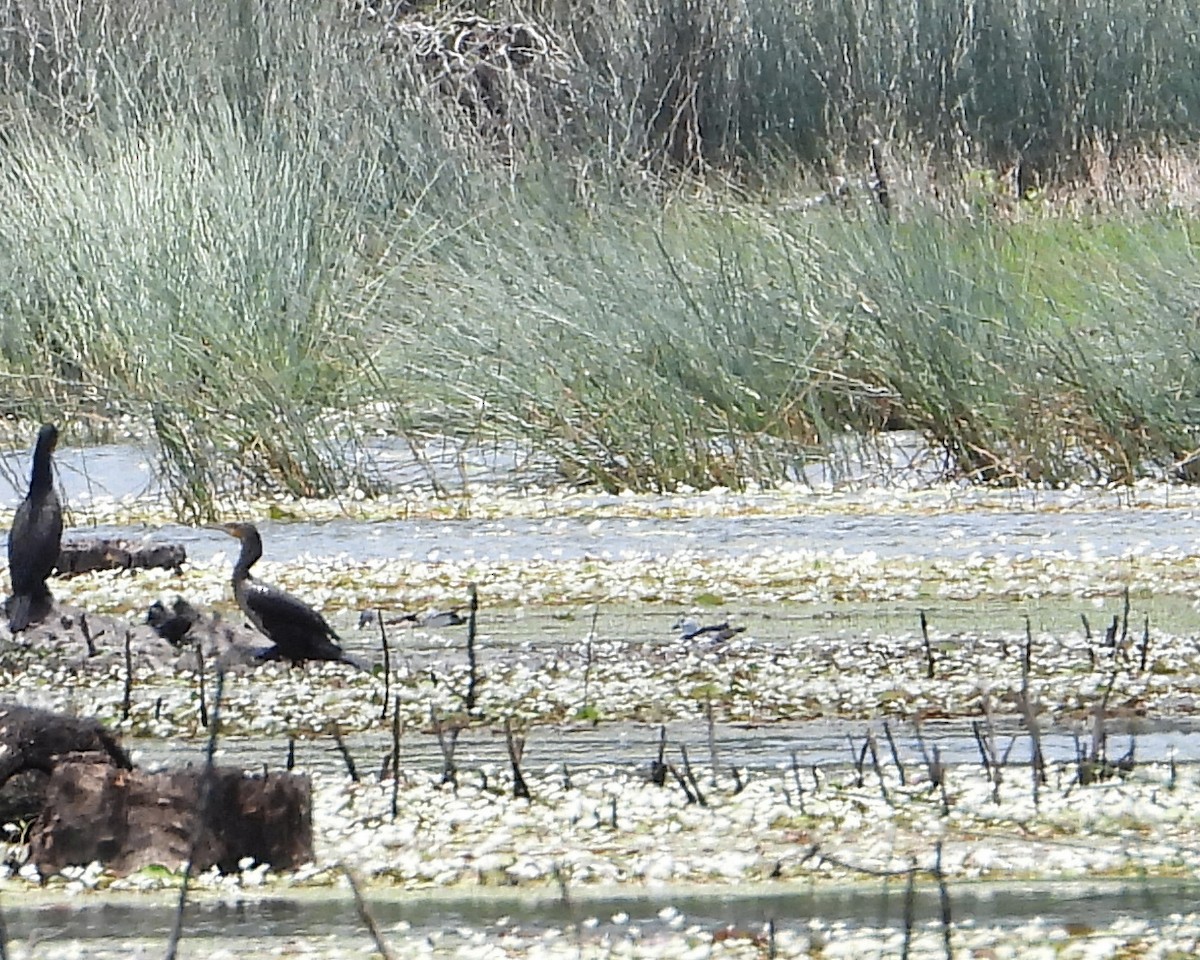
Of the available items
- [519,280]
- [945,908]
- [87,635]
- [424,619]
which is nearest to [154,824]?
[945,908]

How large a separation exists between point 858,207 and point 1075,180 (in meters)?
5.66

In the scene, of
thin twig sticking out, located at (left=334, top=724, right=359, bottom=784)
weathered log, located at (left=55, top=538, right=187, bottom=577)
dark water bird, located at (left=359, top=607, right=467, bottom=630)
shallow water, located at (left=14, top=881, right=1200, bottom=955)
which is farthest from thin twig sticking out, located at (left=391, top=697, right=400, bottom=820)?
weathered log, located at (left=55, top=538, right=187, bottom=577)

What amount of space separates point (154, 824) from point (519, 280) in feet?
21.3

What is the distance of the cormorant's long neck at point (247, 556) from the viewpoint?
5.06 m

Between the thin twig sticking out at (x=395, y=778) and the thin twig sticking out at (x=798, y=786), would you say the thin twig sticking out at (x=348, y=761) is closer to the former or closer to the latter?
the thin twig sticking out at (x=395, y=778)

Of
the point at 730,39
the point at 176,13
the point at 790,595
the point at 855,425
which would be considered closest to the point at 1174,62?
the point at 730,39

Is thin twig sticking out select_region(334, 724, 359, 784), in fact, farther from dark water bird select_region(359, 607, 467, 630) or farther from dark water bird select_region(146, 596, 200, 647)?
dark water bird select_region(359, 607, 467, 630)

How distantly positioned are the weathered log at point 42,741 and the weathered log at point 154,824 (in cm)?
14

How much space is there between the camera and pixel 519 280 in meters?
9.59

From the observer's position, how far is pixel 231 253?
10031 millimetres

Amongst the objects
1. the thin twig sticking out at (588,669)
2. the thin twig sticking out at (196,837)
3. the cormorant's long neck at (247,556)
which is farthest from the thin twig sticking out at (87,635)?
the thin twig sticking out at (196,837)

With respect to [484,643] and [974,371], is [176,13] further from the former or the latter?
[484,643]

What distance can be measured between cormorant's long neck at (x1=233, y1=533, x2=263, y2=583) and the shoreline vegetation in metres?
2.66

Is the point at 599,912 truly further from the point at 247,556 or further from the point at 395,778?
the point at 247,556
